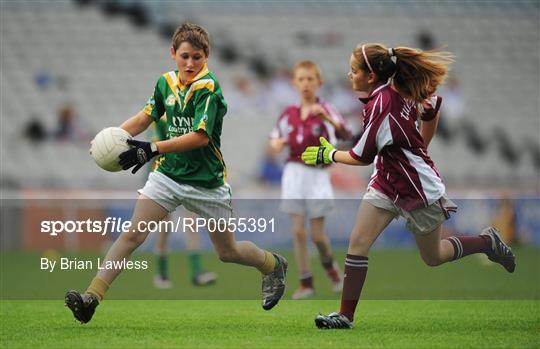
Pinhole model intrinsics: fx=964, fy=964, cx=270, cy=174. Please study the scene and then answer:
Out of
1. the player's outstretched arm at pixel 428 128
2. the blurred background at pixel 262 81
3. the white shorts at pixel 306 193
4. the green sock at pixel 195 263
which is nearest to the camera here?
the player's outstretched arm at pixel 428 128

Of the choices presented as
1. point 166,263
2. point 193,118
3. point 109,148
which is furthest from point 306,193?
point 109,148

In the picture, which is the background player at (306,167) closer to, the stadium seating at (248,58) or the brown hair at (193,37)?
the brown hair at (193,37)

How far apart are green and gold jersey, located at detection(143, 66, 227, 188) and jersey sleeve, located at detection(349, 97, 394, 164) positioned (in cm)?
102

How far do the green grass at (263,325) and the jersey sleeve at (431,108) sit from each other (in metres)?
1.48

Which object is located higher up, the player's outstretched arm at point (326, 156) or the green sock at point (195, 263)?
the player's outstretched arm at point (326, 156)

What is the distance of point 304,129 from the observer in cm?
977

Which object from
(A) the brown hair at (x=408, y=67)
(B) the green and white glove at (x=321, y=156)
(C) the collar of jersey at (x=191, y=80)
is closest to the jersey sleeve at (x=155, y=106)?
(C) the collar of jersey at (x=191, y=80)

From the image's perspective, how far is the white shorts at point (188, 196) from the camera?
265 inches

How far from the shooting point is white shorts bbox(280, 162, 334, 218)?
9820 mm

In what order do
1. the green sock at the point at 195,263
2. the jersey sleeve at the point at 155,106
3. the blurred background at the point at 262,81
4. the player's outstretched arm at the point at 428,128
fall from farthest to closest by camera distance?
the blurred background at the point at 262,81, the green sock at the point at 195,263, the player's outstretched arm at the point at 428,128, the jersey sleeve at the point at 155,106

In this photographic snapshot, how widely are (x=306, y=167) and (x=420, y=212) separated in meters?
3.42

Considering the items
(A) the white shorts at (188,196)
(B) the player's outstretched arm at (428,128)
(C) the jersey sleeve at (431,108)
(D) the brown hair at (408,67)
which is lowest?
(A) the white shorts at (188,196)

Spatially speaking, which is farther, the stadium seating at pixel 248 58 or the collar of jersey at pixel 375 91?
the stadium seating at pixel 248 58

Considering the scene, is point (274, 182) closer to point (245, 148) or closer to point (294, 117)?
point (245, 148)
